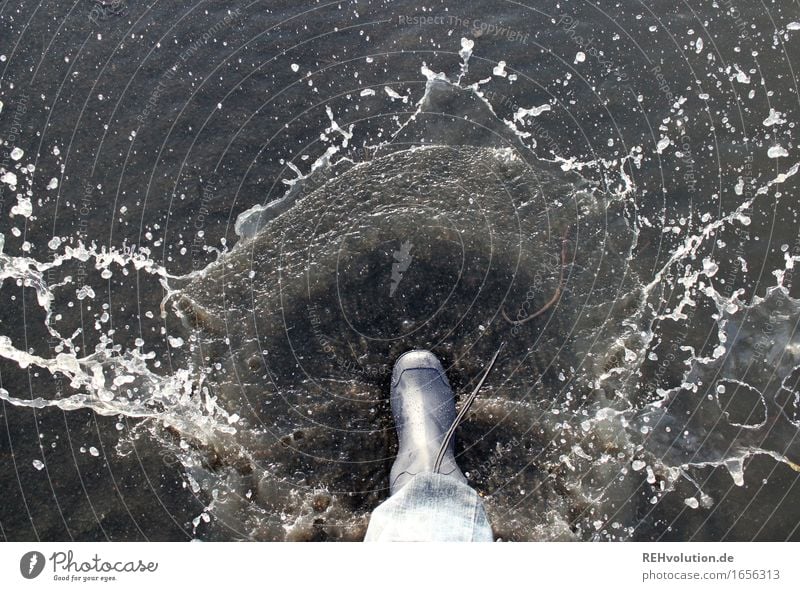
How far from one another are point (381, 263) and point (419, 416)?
0.59 metres

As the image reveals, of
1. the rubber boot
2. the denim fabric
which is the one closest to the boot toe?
the rubber boot

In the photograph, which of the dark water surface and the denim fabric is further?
the dark water surface

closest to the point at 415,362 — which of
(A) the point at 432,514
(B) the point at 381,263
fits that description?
(B) the point at 381,263

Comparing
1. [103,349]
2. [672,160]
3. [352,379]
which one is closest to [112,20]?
[103,349]

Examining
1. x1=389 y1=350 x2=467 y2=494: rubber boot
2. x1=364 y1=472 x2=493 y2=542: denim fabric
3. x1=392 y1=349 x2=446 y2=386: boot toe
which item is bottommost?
x1=364 y1=472 x2=493 y2=542: denim fabric

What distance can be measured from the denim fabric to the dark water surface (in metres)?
0.20

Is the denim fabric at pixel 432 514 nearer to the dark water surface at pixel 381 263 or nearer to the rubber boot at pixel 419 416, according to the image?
the rubber boot at pixel 419 416

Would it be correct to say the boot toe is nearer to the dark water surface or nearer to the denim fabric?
the dark water surface

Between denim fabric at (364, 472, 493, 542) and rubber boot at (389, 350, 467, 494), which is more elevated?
rubber boot at (389, 350, 467, 494)

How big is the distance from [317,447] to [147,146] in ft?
4.31

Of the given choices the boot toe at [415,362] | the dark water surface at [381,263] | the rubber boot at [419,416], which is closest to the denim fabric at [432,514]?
the rubber boot at [419,416]

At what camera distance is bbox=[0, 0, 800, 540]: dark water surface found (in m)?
2.32

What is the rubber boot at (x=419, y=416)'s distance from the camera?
2.24 m

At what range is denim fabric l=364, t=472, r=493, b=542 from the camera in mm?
2051
